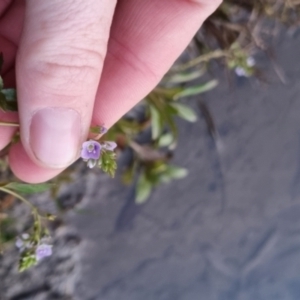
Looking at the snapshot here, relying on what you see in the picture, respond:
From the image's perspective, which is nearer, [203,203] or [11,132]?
[11,132]

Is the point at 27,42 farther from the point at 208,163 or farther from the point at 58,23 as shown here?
the point at 208,163

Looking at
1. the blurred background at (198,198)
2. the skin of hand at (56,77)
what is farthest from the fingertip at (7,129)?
the blurred background at (198,198)

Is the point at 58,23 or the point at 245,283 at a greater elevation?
the point at 58,23

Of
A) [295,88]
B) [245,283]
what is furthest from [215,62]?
[245,283]

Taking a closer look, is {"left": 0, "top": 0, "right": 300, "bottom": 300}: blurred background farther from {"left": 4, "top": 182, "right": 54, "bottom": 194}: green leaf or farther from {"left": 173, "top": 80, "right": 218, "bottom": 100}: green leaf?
{"left": 4, "top": 182, "right": 54, "bottom": 194}: green leaf

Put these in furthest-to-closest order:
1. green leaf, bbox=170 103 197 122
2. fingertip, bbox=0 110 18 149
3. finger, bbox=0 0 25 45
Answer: green leaf, bbox=170 103 197 122 < finger, bbox=0 0 25 45 < fingertip, bbox=0 110 18 149

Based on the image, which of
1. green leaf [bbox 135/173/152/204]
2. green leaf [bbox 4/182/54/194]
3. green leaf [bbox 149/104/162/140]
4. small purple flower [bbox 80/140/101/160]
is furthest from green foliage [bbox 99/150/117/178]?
green leaf [bbox 135/173/152/204]

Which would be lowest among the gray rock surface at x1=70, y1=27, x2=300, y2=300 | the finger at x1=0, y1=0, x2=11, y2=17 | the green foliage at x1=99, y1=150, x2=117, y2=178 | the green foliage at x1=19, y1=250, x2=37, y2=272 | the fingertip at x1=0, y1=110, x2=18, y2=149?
the gray rock surface at x1=70, y1=27, x2=300, y2=300

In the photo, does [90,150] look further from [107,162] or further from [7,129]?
[7,129]
